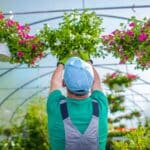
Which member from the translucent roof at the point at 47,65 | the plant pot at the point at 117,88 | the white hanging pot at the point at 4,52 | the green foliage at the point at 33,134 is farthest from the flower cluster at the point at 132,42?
the plant pot at the point at 117,88

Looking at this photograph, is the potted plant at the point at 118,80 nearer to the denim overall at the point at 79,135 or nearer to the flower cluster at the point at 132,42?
the flower cluster at the point at 132,42

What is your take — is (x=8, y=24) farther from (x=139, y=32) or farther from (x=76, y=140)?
(x=76, y=140)

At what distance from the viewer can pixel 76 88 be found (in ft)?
8.19

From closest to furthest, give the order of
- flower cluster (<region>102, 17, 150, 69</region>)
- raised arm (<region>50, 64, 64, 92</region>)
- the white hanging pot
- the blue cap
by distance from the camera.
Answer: the blue cap, raised arm (<region>50, 64, 64, 92</region>), the white hanging pot, flower cluster (<region>102, 17, 150, 69</region>)

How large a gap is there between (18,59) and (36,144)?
15.6ft

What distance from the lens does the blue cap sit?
250 centimetres

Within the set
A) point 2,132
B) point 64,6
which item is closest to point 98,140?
point 64,6

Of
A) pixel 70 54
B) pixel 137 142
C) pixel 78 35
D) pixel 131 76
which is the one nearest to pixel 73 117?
pixel 70 54

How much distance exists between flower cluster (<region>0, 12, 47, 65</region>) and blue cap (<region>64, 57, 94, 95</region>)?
2151mm

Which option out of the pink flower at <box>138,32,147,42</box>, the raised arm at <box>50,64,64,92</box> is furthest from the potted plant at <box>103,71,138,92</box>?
the raised arm at <box>50,64,64,92</box>

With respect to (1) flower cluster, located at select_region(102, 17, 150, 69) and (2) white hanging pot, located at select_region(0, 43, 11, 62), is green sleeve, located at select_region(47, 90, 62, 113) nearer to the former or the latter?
(2) white hanging pot, located at select_region(0, 43, 11, 62)

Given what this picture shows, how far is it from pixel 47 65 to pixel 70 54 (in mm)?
6158

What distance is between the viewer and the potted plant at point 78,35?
13.5 ft

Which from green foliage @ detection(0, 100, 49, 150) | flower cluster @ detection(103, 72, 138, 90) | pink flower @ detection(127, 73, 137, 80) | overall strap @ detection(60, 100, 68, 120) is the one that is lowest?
overall strap @ detection(60, 100, 68, 120)
